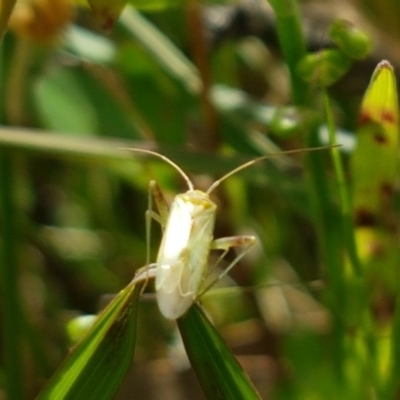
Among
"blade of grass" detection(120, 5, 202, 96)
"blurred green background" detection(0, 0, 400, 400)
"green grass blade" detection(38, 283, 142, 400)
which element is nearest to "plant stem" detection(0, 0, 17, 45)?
"blurred green background" detection(0, 0, 400, 400)

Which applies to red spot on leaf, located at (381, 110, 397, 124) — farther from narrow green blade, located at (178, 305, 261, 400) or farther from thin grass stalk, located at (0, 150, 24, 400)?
thin grass stalk, located at (0, 150, 24, 400)

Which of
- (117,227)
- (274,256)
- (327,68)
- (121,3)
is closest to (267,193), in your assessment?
(274,256)

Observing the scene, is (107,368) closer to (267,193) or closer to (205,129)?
(205,129)

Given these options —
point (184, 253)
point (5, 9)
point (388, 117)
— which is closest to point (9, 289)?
point (184, 253)

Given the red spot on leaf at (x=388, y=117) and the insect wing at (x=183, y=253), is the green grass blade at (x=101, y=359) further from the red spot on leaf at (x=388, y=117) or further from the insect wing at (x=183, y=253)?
the red spot on leaf at (x=388, y=117)

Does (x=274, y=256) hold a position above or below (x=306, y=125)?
below

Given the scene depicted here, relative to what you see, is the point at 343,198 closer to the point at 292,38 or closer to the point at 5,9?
the point at 292,38
